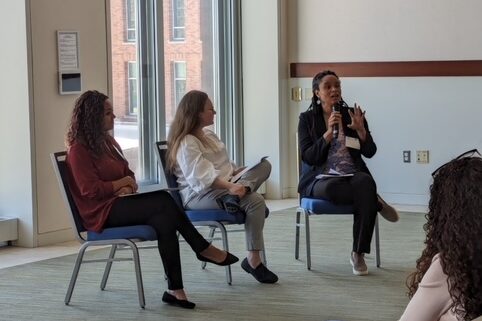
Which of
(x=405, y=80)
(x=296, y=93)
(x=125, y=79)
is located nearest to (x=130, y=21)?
(x=125, y=79)

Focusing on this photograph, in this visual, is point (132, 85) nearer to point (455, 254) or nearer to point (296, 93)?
point (296, 93)

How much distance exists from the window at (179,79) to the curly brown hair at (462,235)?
5922mm

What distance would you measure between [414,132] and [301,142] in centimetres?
250

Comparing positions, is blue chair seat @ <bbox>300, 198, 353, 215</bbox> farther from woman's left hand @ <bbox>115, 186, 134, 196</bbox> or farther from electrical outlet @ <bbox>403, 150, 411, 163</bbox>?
electrical outlet @ <bbox>403, 150, 411, 163</bbox>

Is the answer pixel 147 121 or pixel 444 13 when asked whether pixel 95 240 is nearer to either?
pixel 147 121

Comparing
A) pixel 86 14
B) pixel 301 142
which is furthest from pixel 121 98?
pixel 301 142

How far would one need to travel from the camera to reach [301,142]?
559 cm

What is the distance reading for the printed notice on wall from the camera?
6.36 m

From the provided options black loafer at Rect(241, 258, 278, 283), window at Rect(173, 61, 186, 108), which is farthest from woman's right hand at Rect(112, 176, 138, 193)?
window at Rect(173, 61, 186, 108)

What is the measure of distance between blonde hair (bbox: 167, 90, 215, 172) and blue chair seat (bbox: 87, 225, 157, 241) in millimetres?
631

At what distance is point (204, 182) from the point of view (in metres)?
5.06

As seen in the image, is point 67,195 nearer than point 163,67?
Yes

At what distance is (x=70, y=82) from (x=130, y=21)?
1.08 metres

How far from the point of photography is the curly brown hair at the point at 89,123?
4.68m
